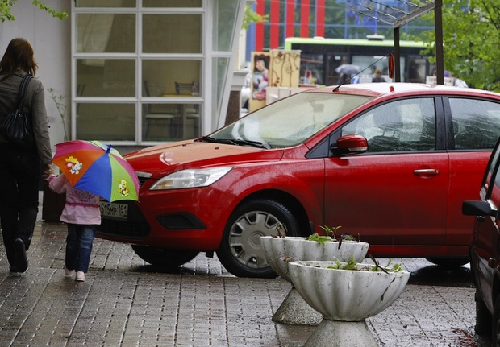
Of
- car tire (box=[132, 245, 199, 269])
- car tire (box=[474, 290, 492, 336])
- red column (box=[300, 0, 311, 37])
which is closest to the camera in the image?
car tire (box=[474, 290, 492, 336])

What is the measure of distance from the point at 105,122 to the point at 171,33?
5.48 feet

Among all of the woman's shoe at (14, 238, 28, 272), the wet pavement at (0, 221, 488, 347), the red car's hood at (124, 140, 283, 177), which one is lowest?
the wet pavement at (0, 221, 488, 347)

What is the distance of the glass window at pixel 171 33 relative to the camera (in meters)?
19.0

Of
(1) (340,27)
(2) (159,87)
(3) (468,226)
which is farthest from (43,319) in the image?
(1) (340,27)

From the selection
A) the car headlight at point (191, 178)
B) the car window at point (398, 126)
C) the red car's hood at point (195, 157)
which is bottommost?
the car headlight at point (191, 178)

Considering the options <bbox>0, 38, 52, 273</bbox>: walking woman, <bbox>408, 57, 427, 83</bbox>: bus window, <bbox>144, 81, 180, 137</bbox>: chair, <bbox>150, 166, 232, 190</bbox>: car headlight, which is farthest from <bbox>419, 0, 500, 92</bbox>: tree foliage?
<bbox>408, 57, 427, 83</bbox>: bus window

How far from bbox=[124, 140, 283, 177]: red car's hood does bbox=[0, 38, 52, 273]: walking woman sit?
3.27 ft

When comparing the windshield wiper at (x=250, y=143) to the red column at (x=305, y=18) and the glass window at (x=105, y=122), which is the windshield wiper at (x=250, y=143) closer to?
the glass window at (x=105, y=122)

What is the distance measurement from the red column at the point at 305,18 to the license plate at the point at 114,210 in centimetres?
6961

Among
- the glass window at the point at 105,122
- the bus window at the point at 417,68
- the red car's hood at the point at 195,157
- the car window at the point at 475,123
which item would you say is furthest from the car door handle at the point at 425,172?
the bus window at the point at 417,68

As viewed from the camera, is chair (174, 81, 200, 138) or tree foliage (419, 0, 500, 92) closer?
chair (174, 81, 200, 138)

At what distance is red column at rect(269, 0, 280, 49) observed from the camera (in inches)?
3182

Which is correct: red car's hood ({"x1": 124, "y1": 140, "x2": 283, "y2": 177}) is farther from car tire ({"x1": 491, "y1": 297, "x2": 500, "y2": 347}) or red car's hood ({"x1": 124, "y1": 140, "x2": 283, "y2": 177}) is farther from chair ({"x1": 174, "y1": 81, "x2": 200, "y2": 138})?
chair ({"x1": 174, "y1": 81, "x2": 200, "y2": 138})

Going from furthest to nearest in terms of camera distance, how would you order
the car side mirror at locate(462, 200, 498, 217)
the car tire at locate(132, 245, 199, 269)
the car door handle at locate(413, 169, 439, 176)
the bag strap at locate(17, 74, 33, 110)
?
the car tire at locate(132, 245, 199, 269)
the car door handle at locate(413, 169, 439, 176)
the bag strap at locate(17, 74, 33, 110)
the car side mirror at locate(462, 200, 498, 217)
